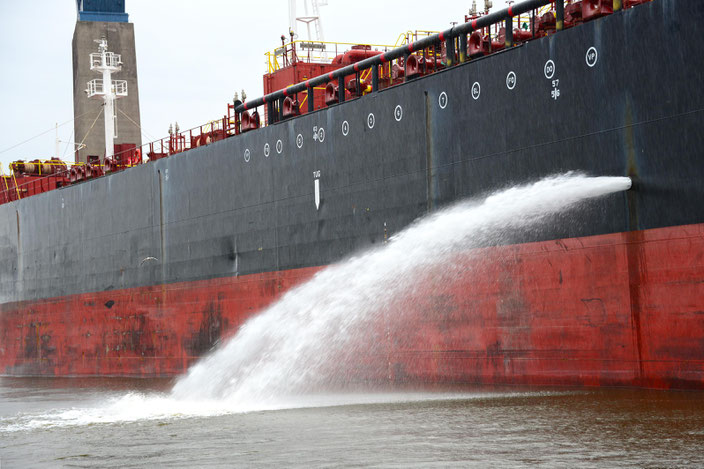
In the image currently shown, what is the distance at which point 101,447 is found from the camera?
1021cm

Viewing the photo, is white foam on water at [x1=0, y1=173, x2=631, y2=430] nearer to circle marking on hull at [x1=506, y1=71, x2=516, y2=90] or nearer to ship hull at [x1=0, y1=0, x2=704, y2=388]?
ship hull at [x1=0, y1=0, x2=704, y2=388]

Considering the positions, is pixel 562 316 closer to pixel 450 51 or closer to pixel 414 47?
pixel 450 51

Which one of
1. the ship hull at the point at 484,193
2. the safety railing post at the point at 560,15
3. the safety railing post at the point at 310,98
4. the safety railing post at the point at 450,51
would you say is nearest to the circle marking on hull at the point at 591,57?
the ship hull at the point at 484,193

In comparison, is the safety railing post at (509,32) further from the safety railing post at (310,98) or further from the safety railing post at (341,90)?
the safety railing post at (310,98)

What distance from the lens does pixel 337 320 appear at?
16.8 m

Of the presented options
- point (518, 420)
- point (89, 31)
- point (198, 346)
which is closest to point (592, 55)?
point (518, 420)

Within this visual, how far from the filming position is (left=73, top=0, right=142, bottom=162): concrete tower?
47.8 m

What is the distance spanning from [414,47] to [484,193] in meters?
4.42

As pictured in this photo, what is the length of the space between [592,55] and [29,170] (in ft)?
103

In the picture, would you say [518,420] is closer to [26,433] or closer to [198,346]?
[26,433]

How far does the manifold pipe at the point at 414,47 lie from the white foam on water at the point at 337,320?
3.34 meters

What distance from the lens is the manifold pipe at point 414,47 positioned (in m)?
15.5

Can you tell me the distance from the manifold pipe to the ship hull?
0.86 metres

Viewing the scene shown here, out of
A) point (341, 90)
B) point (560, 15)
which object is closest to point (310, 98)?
point (341, 90)
